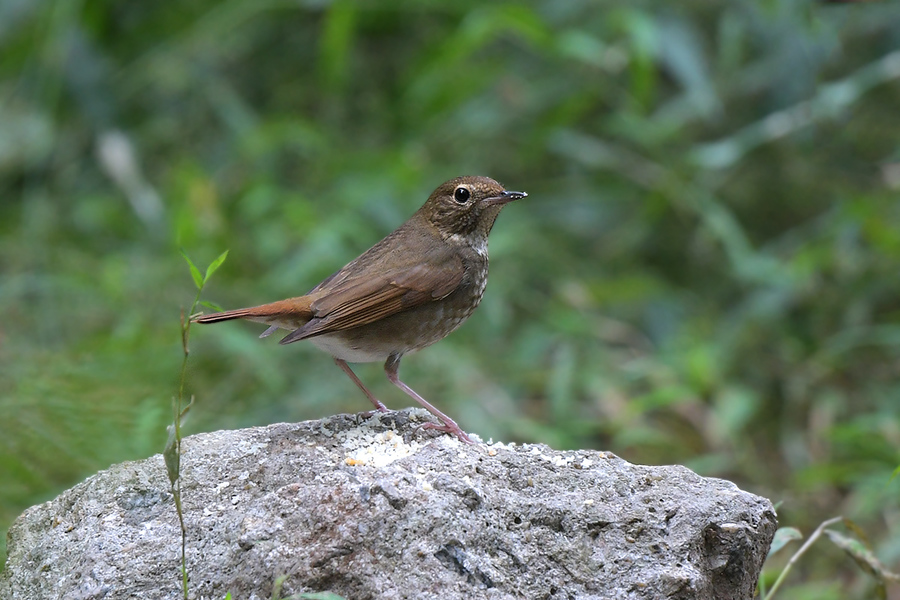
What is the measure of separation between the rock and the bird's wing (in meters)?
0.51

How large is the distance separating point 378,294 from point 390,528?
1.16 metres

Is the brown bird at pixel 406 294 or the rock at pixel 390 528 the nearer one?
the rock at pixel 390 528

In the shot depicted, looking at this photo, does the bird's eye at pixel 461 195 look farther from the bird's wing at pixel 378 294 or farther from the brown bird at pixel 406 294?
the bird's wing at pixel 378 294

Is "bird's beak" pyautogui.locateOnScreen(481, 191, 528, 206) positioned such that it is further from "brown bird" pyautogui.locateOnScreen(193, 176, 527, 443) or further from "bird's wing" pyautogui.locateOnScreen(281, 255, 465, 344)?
"bird's wing" pyautogui.locateOnScreen(281, 255, 465, 344)

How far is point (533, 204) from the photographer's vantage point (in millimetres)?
7781

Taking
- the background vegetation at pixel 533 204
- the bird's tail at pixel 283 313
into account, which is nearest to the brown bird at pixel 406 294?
the bird's tail at pixel 283 313

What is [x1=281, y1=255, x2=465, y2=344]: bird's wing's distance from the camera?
351 centimetres

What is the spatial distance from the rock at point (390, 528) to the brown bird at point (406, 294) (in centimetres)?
46

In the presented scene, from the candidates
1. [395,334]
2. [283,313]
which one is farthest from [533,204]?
[283,313]

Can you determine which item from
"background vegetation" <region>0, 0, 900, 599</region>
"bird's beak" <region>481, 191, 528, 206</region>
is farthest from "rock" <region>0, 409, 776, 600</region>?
"background vegetation" <region>0, 0, 900, 599</region>

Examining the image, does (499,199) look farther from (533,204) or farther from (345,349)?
(533,204)

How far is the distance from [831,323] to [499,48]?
3.22 m

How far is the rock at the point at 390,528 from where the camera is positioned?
103 inches

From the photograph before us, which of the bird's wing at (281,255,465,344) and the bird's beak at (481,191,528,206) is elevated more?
the bird's beak at (481,191,528,206)
